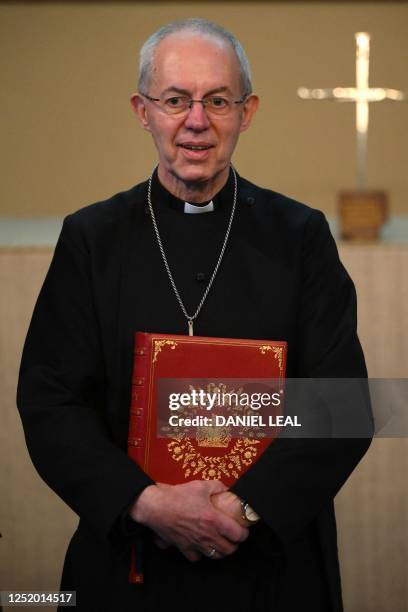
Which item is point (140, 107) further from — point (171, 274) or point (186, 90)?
point (171, 274)

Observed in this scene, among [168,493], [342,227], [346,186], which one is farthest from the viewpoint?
[346,186]

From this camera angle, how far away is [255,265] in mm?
2420

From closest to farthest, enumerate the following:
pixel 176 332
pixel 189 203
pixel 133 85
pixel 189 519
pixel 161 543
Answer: pixel 189 519 < pixel 161 543 < pixel 176 332 < pixel 189 203 < pixel 133 85

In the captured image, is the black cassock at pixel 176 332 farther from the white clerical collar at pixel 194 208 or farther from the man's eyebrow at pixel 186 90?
the man's eyebrow at pixel 186 90

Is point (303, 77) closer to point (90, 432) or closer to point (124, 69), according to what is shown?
point (124, 69)

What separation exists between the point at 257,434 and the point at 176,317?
0.33 m

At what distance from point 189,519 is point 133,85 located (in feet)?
14.8

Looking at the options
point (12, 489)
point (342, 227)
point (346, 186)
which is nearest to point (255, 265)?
point (12, 489)

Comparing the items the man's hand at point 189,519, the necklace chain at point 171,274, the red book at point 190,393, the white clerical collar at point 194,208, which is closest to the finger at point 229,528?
the man's hand at point 189,519

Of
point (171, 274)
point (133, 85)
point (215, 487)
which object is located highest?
point (133, 85)

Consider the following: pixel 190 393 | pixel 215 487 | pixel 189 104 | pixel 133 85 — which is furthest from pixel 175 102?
pixel 133 85

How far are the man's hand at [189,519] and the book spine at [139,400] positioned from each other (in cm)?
12

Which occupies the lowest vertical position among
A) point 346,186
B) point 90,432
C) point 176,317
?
point 90,432

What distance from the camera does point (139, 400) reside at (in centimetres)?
225
